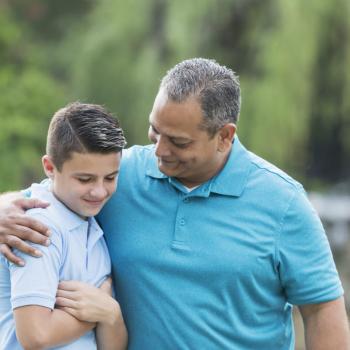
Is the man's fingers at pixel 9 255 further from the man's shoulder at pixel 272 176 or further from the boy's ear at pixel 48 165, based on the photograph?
the man's shoulder at pixel 272 176

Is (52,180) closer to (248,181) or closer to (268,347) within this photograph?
(248,181)

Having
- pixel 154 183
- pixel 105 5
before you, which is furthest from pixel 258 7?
pixel 154 183

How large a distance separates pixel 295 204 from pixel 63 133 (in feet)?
2.14

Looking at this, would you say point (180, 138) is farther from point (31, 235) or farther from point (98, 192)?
point (31, 235)

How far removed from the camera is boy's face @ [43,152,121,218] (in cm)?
235

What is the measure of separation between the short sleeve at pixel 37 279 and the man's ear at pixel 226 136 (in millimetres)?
548

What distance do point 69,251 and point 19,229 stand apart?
0.46 ft

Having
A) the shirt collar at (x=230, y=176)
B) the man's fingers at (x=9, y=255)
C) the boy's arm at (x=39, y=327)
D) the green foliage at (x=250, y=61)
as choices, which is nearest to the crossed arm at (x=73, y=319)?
the boy's arm at (x=39, y=327)

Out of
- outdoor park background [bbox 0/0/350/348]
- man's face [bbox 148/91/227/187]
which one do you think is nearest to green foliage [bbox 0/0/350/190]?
outdoor park background [bbox 0/0/350/348]

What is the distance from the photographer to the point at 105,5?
11.2 metres

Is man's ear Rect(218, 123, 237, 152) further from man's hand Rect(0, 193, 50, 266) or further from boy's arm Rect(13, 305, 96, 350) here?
boy's arm Rect(13, 305, 96, 350)

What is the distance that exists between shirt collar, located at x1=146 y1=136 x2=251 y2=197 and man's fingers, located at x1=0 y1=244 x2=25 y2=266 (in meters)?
0.49

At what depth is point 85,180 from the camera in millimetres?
2373

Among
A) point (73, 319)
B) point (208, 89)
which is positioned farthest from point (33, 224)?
point (208, 89)
